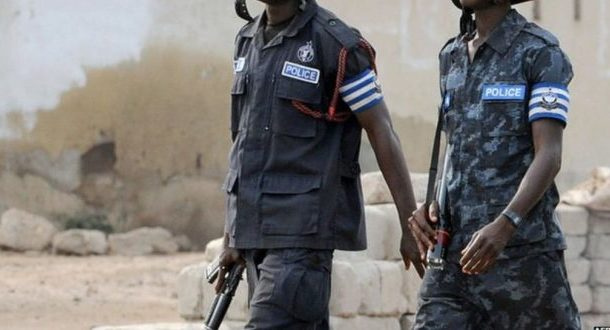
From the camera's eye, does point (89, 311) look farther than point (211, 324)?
Yes

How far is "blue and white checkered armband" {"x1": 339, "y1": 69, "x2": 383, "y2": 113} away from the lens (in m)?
5.06

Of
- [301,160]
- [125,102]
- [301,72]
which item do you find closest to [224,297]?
[301,160]

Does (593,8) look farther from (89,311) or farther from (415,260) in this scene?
(415,260)

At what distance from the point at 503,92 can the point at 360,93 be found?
1.65 feet

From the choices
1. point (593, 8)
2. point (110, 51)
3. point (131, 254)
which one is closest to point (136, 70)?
point (110, 51)

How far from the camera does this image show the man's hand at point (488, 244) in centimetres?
455

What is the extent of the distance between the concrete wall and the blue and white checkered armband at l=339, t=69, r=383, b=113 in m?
6.95

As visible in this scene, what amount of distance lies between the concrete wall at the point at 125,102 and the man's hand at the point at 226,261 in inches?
266

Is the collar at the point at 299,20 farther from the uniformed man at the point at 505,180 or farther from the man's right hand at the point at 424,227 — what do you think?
the man's right hand at the point at 424,227

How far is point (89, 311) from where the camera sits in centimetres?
995

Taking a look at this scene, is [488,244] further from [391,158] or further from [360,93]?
[360,93]

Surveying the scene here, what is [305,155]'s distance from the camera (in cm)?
505

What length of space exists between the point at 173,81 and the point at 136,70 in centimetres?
29

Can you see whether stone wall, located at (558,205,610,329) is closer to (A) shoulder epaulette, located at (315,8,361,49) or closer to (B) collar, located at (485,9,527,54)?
(A) shoulder epaulette, located at (315,8,361,49)
